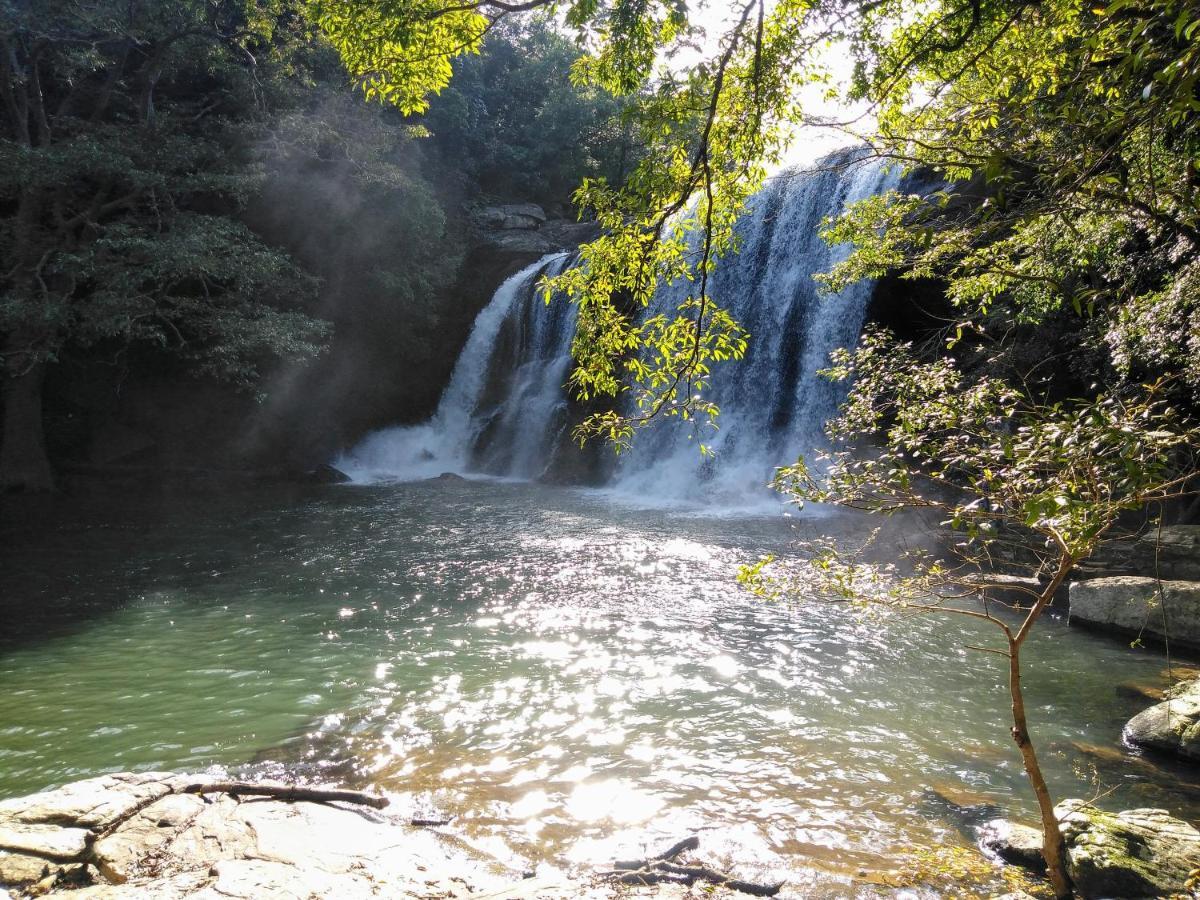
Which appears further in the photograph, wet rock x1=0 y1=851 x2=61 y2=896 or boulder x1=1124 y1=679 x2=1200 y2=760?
boulder x1=1124 y1=679 x2=1200 y2=760

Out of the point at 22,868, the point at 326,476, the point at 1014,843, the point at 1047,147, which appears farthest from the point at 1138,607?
the point at 326,476

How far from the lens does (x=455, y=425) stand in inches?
960

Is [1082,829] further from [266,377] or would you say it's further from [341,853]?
[266,377]

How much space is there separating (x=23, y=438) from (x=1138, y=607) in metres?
21.2

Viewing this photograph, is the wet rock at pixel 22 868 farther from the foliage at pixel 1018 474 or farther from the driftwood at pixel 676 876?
the foliage at pixel 1018 474

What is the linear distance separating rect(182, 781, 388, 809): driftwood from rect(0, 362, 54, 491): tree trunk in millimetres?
15394

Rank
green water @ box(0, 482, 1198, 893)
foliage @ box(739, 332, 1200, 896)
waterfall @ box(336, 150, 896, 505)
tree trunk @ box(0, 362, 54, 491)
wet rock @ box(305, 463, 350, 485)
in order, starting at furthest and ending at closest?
1. wet rock @ box(305, 463, 350, 485)
2. waterfall @ box(336, 150, 896, 505)
3. tree trunk @ box(0, 362, 54, 491)
4. green water @ box(0, 482, 1198, 893)
5. foliage @ box(739, 332, 1200, 896)

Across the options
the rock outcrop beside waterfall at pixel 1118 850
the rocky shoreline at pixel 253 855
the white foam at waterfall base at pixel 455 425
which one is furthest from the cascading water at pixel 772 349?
the rocky shoreline at pixel 253 855

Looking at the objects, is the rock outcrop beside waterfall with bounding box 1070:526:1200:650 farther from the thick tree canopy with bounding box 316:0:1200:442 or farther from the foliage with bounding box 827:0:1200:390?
the thick tree canopy with bounding box 316:0:1200:442

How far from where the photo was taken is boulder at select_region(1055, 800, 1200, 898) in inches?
142

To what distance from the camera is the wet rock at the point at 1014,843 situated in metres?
4.08

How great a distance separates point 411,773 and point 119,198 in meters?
16.1

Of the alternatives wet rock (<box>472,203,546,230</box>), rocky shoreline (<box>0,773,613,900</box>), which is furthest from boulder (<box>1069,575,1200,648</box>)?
wet rock (<box>472,203,546,230</box>)

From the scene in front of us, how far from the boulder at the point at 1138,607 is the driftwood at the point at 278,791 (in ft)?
26.7
